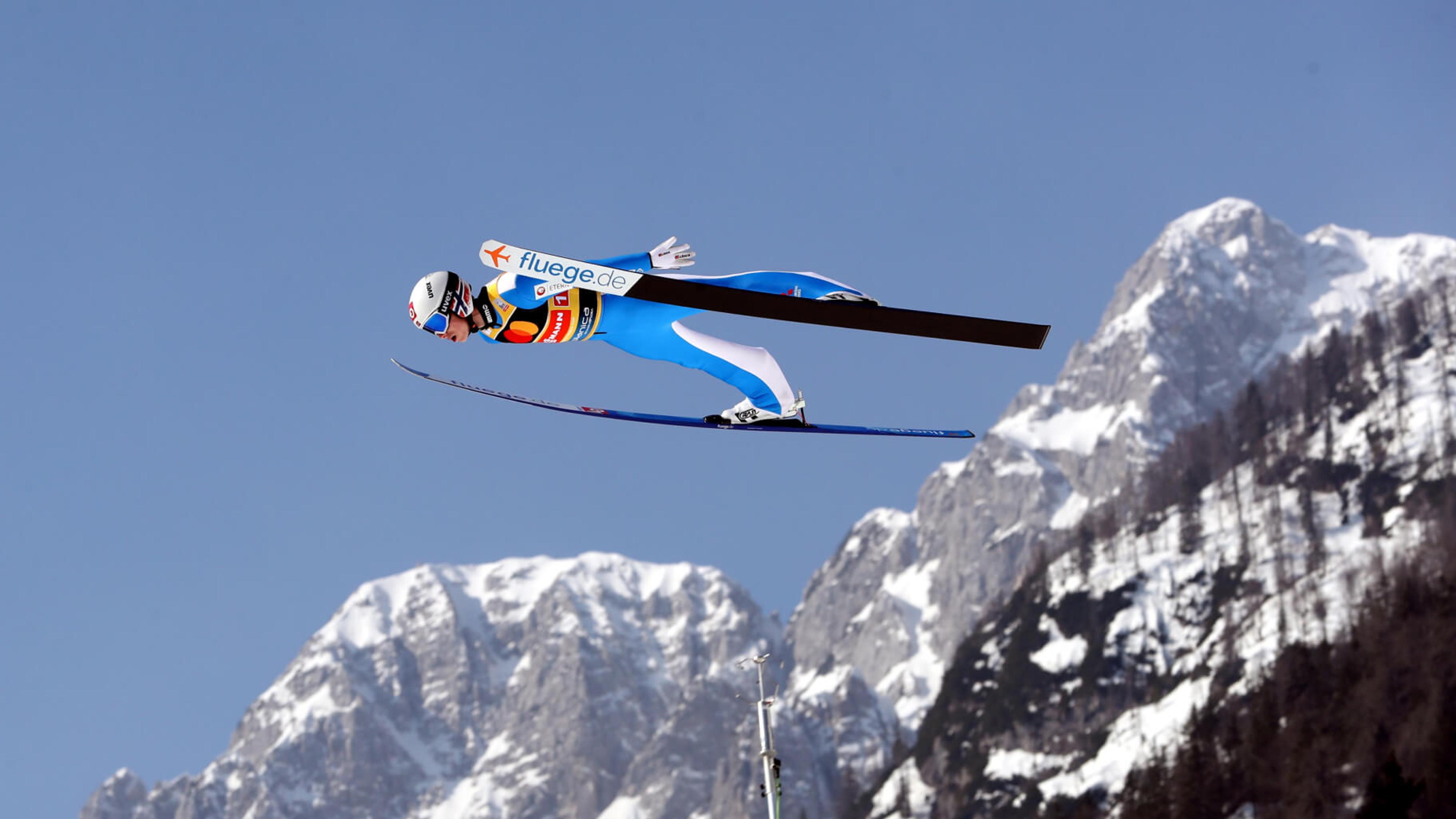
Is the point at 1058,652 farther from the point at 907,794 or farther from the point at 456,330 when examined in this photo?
the point at 456,330

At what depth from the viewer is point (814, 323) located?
11.7 m

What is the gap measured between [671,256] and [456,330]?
6.79 feet

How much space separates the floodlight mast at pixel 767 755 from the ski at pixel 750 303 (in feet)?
15.2

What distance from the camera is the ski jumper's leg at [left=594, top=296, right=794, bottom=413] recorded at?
14.3 m

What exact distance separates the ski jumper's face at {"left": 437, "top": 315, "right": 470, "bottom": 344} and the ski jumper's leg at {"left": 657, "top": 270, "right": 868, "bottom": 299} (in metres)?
1.95

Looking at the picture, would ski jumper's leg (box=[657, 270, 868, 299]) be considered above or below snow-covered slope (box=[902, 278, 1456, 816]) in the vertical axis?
below

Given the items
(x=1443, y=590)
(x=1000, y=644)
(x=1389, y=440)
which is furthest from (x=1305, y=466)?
(x=1443, y=590)

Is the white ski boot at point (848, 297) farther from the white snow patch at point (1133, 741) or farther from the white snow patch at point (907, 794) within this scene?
the white snow patch at point (907, 794)

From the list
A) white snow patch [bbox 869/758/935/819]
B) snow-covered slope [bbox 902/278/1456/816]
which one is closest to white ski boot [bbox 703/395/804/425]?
snow-covered slope [bbox 902/278/1456/816]

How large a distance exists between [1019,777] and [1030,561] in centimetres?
4215

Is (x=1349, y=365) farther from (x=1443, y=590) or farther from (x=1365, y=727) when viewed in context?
(x=1365, y=727)

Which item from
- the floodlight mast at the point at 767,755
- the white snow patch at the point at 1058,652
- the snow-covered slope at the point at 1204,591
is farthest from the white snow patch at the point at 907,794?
the floodlight mast at the point at 767,755

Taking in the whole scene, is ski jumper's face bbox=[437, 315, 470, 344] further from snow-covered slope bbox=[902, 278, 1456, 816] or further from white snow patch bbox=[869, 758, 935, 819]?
white snow patch bbox=[869, 758, 935, 819]

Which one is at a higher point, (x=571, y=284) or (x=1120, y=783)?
(x=1120, y=783)
